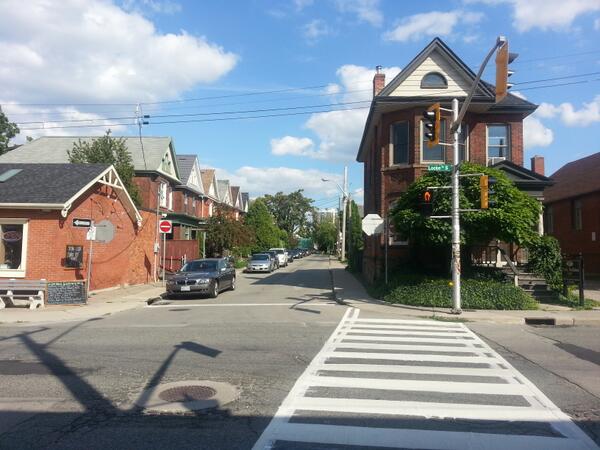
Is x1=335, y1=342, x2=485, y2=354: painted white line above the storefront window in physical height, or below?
below

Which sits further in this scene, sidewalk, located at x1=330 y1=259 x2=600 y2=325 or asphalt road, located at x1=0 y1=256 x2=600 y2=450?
sidewalk, located at x1=330 y1=259 x2=600 y2=325

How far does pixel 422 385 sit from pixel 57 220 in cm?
1589

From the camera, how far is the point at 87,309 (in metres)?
16.5

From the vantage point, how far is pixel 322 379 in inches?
290

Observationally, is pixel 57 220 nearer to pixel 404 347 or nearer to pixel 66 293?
pixel 66 293

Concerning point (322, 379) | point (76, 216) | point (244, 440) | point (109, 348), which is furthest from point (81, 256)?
point (244, 440)

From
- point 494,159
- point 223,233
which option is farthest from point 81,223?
point 223,233

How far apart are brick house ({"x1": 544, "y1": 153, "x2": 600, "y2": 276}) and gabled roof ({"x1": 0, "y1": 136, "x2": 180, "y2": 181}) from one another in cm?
2528

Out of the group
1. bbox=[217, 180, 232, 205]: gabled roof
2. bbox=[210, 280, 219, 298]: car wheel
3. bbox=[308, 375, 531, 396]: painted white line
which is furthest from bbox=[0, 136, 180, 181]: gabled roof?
bbox=[308, 375, 531, 396]: painted white line

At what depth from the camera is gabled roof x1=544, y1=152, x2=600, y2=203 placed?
30.6 m

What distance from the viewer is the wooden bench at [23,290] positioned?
54.9 feet

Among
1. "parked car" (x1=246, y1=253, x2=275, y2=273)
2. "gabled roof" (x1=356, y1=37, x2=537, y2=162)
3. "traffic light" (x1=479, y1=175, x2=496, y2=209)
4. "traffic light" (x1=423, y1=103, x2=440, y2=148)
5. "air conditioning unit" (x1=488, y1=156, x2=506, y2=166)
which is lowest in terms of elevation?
"parked car" (x1=246, y1=253, x2=275, y2=273)

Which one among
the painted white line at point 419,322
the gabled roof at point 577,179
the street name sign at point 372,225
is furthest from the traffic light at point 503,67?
the gabled roof at point 577,179

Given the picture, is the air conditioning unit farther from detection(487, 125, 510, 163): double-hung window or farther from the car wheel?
the car wheel
